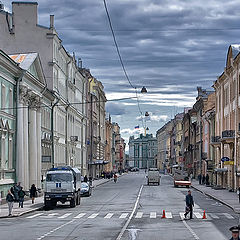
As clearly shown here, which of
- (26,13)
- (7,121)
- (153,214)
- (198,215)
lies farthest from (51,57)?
(198,215)

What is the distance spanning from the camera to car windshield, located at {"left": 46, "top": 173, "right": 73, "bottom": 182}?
41.6 metres

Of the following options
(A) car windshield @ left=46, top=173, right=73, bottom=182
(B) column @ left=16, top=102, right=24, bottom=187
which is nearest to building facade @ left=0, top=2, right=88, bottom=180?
(B) column @ left=16, top=102, right=24, bottom=187

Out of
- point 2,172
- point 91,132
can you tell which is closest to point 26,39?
point 2,172

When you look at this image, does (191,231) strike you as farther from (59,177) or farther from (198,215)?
(59,177)

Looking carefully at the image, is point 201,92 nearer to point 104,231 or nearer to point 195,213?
point 195,213

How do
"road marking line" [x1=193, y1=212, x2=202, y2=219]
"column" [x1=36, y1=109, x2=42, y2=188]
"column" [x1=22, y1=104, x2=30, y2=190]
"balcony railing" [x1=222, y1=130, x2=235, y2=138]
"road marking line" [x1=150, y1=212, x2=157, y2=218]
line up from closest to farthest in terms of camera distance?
"road marking line" [x1=150, y1=212, x2=157, y2=218] < "road marking line" [x1=193, y1=212, x2=202, y2=219] < "column" [x1=22, y1=104, x2=30, y2=190] < "column" [x1=36, y1=109, x2=42, y2=188] < "balcony railing" [x1=222, y1=130, x2=235, y2=138]

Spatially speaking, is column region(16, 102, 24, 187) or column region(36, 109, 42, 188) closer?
column region(16, 102, 24, 187)

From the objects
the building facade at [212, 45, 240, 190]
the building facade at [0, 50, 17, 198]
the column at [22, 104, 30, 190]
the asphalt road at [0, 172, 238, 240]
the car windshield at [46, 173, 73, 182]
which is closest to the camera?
the asphalt road at [0, 172, 238, 240]

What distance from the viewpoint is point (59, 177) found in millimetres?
41781

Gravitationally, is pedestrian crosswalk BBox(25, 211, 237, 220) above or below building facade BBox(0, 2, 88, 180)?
below

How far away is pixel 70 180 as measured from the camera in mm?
41812

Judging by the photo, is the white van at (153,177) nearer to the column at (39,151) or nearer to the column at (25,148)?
the column at (39,151)

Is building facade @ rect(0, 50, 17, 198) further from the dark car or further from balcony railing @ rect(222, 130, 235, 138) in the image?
balcony railing @ rect(222, 130, 235, 138)

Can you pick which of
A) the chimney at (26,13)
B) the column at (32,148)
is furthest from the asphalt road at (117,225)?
the chimney at (26,13)
